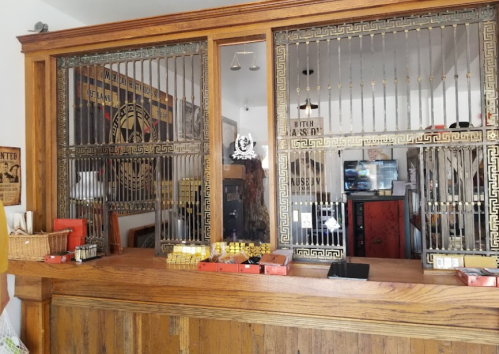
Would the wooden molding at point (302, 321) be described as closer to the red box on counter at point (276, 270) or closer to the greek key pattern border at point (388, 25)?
the red box on counter at point (276, 270)

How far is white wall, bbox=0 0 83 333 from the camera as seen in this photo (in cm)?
215

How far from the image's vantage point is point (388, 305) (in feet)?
5.71

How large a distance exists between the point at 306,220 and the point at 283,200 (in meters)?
0.16

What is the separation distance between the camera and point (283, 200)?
1938mm

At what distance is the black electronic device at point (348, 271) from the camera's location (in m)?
1.62

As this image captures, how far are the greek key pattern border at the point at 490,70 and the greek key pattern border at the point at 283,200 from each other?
3.30ft

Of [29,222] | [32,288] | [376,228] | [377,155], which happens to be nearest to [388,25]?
[29,222]

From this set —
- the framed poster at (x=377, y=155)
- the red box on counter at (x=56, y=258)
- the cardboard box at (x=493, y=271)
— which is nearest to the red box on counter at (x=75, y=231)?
the red box on counter at (x=56, y=258)

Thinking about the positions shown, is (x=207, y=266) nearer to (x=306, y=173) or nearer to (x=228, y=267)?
(x=228, y=267)

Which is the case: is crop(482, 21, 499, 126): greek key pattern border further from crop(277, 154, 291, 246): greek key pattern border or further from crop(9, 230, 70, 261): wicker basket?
crop(9, 230, 70, 261): wicker basket

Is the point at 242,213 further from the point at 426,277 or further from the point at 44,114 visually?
the point at 44,114

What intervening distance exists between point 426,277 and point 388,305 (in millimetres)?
230

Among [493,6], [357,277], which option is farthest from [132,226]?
[493,6]

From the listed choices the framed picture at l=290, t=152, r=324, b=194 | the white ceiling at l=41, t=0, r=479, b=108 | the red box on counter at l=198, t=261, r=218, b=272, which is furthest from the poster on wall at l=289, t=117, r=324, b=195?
the red box on counter at l=198, t=261, r=218, b=272
